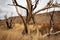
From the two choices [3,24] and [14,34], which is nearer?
[14,34]

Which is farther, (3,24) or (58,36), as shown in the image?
(3,24)

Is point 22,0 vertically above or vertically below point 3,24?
above

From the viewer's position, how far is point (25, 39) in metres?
3.73

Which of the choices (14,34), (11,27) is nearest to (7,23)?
(11,27)

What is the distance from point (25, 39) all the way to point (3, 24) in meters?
0.86

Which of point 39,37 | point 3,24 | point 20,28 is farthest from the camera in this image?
point 3,24

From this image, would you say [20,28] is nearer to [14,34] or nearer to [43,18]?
[14,34]

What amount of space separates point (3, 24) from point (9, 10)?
319 millimetres

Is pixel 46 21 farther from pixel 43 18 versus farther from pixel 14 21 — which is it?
pixel 14 21

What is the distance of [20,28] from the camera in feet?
13.5

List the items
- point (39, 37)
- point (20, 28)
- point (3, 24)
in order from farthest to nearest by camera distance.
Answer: point (3, 24) < point (20, 28) < point (39, 37)

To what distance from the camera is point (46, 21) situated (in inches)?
171

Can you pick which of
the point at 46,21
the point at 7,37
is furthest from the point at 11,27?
the point at 46,21

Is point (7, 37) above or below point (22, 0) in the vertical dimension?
below
